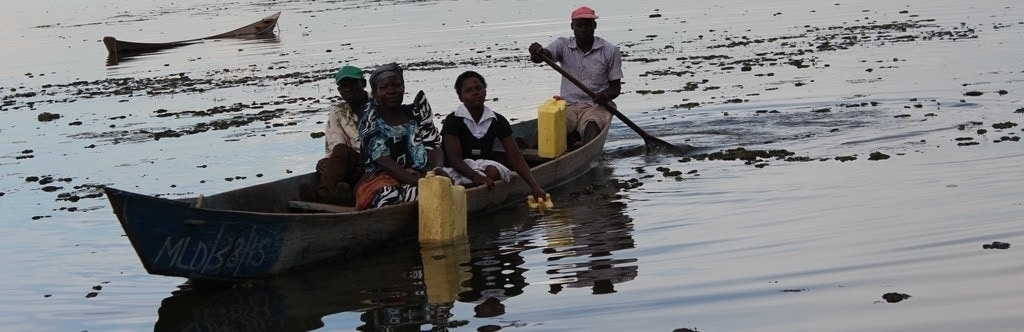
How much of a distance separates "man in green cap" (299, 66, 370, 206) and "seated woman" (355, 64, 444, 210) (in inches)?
6.5

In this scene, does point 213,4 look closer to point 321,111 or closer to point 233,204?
point 321,111

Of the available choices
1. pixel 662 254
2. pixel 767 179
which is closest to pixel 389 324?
pixel 662 254

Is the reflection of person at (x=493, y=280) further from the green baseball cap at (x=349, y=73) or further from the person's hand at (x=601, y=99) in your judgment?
the person's hand at (x=601, y=99)

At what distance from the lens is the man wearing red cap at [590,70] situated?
35.8 feet

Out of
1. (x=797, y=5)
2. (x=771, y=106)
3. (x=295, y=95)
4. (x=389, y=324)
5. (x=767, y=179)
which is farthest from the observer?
(x=797, y=5)

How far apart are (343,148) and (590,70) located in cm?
312

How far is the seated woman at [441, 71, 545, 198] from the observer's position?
870cm

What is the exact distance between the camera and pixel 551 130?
1038 centimetres

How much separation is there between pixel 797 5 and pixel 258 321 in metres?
26.0

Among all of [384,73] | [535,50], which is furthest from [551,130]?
[384,73]

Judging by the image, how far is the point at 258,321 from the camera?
675 centimetres

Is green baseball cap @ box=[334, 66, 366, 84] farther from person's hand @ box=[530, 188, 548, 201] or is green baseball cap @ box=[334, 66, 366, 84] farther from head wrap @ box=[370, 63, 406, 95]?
person's hand @ box=[530, 188, 548, 201]

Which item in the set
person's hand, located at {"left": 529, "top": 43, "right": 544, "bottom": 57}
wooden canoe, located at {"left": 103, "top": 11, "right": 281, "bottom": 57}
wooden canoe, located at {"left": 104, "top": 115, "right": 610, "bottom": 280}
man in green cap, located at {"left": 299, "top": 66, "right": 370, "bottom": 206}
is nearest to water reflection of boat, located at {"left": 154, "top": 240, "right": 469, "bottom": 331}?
wooden canoe, located at {"left": 104, "top": 115, "right": 610, "bottom": 280}

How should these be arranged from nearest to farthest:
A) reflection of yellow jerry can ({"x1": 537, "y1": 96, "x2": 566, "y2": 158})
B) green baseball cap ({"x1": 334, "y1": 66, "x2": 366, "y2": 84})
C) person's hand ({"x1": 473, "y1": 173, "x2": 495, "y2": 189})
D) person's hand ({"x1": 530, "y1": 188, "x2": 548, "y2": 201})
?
green baseball cap ({"x1": 334, "y1": 66, "x2": 366, "y2": 84})
person's hand ({"x1": 473, "y1": 173, "x2": 495, "y2": 189})
person's hand ({"x1": 530, "y1": 188, "x2": 548, "y2": 201})
reflection of yellow jerry can ({"x1": 537, "y1": 96, "x2": 566, "y2": 158})
